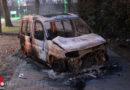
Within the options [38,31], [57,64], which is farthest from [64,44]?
[38,31]

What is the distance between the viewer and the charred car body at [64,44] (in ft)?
20.3

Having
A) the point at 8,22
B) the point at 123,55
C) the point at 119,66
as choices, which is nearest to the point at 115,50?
the point at 123,55

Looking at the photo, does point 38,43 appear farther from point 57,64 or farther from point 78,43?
point 78,43

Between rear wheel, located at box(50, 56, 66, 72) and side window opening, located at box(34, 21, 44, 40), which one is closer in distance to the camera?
rear wheel, located at box(50, 56, 66, 72)

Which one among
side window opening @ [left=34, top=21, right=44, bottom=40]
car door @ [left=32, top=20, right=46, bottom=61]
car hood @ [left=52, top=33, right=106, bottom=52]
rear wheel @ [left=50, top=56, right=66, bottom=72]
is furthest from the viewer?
side window opening @ [left=34, top=21, right=44, bottom=40]

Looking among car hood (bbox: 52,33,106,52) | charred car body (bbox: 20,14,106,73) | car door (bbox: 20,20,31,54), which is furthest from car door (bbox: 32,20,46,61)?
car hood (bbox: 52,33,106,52)

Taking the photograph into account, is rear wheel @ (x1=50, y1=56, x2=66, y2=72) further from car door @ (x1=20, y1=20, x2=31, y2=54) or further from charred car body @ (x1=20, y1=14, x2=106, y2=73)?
car door @ (x1=20, y1=20, x2=31, y2=54)

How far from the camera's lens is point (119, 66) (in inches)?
288

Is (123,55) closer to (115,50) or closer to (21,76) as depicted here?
(115,50)

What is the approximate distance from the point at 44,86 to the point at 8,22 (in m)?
18.1

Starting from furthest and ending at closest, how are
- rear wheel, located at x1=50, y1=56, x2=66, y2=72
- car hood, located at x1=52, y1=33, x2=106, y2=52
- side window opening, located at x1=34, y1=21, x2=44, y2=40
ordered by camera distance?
1. side window opening, located at x1=34, y1=21, x2=44, y2=40
2. rear wheel, located at x1=50, y1=56, x2=66, y2=72
3. car hood, located at x1=52, y1=33, x2=106, y2=52

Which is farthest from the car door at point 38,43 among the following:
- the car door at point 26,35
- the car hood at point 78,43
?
the car hood at point 78,43

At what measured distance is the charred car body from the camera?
6.19 metres

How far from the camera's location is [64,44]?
247 inches
